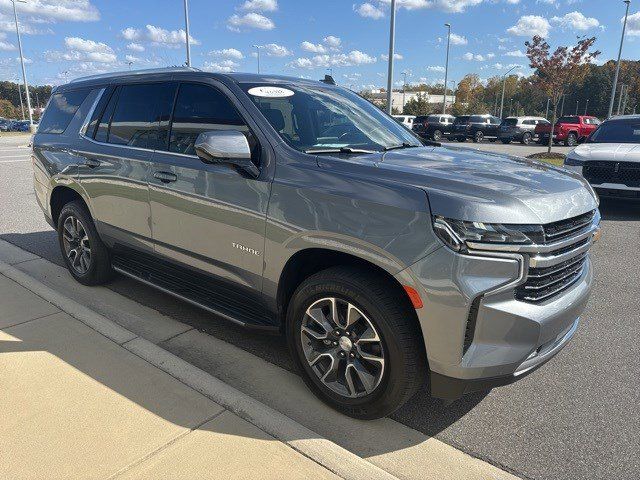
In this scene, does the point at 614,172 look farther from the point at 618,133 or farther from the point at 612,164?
the point at 618,133

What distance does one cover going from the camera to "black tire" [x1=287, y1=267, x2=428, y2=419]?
2494 mm

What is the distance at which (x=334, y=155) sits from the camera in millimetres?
3029

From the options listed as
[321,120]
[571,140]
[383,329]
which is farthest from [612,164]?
[571,140]

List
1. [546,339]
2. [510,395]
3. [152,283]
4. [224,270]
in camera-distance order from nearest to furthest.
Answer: [546,339]
[510,395]
[224,270]
[152,283]

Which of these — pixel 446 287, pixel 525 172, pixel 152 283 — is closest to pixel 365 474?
pixel 446 287

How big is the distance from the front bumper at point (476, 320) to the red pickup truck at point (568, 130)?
99.7 feet

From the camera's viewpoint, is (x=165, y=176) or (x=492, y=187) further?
(x=165, y=176)

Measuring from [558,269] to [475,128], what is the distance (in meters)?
32.5

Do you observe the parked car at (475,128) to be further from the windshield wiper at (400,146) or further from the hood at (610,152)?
the windshield wiper at (400,146)

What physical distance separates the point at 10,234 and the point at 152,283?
400cm

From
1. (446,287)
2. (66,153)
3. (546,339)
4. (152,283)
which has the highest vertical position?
(66,153)

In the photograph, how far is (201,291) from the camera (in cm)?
358

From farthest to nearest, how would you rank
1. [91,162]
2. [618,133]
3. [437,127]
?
[437,127]
[618,133]
[91,162]

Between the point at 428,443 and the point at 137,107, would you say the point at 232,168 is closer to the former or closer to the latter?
the point at 137,107
